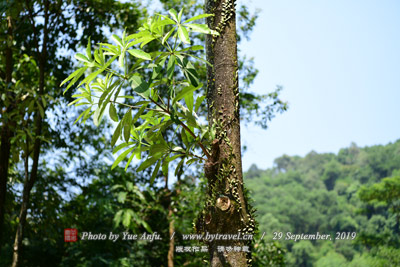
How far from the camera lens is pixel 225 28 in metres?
1.25

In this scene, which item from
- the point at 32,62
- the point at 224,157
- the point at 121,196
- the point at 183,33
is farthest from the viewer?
the point at 121,196

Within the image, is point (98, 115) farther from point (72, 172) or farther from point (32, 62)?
point (72, 172)

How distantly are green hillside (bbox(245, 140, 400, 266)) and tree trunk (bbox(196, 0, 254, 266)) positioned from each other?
15665 mm

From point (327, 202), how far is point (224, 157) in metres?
34.4

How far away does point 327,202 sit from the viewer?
33.7m

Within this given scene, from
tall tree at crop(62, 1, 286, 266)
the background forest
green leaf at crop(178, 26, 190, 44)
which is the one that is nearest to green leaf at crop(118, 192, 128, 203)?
A: the background forest

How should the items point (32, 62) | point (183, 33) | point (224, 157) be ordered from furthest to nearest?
point (32, 62) < point (224, 157) < point (183, 33)

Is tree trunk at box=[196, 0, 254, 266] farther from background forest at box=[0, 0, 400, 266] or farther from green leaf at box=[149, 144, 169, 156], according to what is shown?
background forest at box=[0, 0, 400, 266]

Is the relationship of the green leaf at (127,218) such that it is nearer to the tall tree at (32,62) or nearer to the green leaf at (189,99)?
the tall tree at (32,62)

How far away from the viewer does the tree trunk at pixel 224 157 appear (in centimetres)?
112

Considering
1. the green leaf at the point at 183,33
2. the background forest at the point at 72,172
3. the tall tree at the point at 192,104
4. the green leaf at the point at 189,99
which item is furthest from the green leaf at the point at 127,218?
the green leaf at the point at 183,33

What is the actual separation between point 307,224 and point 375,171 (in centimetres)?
642

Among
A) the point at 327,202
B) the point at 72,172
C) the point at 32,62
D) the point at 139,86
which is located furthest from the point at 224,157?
the point at 327,202

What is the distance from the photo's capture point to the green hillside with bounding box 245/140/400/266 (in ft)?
80.3
